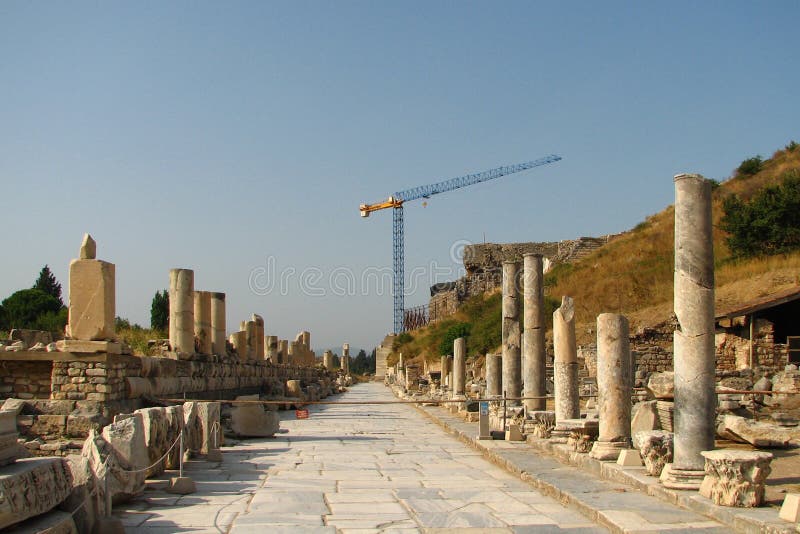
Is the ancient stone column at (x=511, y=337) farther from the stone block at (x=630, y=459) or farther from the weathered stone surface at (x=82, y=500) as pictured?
the weathered stone surface at (x=82, y=500)

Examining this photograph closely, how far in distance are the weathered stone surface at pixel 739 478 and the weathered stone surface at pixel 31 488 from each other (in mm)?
5225

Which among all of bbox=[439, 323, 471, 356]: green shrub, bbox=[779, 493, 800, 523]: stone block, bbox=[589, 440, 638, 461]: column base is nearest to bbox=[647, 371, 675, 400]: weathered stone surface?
bbox=[589, 440, 638, 461]: column base

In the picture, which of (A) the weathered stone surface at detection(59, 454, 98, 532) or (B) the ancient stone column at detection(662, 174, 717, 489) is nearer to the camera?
(A) the weathered stone surface at detection(59, 454, 98, 532)

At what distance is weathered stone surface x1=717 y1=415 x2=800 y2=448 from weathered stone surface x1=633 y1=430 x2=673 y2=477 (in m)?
2.92

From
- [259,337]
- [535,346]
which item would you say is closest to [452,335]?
[259,337]

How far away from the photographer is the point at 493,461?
1229cm

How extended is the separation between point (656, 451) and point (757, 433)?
3.23 metres

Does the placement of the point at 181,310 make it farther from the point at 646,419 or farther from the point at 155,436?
the point at 646,419

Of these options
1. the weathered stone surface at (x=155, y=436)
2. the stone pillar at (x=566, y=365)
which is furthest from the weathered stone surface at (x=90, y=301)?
the stone pillar at (x=566, y=365)

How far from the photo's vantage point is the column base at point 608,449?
1014 centimetres

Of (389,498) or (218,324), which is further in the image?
(218,324)

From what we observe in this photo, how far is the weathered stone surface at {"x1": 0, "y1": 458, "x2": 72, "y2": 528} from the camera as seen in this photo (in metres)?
5.37

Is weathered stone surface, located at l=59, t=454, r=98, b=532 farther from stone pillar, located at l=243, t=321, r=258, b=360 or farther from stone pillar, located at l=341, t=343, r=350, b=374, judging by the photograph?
stone pillar, located at l=341, t=343, r=350, b=374

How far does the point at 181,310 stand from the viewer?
19.0m
